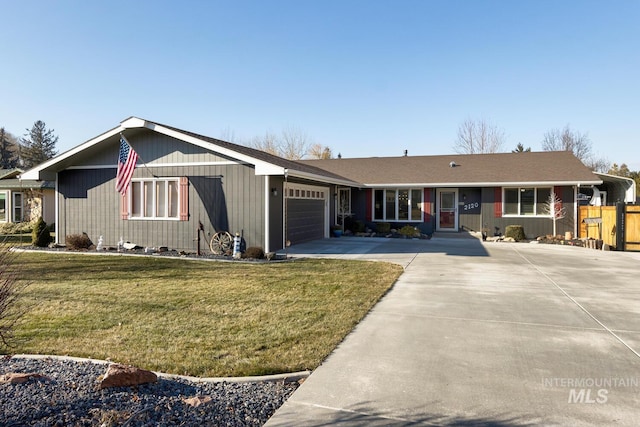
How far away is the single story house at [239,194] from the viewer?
12.0 metres

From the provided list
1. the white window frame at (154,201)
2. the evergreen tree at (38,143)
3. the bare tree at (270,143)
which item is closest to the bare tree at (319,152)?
the bare tree at (270,143)

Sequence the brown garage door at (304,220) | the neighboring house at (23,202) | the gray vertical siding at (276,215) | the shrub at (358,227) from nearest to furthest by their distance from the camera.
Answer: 1. the gray vertical siding at (276,215)
2. the brown garage door at (304,220)
3. the shrub at (358,227)
4. the neighboring house at (23,202)

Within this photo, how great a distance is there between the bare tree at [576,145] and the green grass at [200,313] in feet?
146

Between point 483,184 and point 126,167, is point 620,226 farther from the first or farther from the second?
point 126,167

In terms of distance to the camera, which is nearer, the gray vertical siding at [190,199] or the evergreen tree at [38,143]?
the gray vertical siding at [190,199]

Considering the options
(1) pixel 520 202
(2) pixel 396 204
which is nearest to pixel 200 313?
(2) pixel 396 204

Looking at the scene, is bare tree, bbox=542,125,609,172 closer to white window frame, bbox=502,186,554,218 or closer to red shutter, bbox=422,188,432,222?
white window frame, bbox=502,186,554,218

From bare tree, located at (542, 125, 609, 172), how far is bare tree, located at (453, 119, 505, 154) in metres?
8.37

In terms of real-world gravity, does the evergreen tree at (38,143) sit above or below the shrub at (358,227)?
above

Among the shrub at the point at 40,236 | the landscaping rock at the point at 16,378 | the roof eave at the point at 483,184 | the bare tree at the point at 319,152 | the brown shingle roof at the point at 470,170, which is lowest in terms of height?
the landscaping rock at the point at 16,378

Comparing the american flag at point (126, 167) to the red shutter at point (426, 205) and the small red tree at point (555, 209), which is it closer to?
the red shutter at point (426, 205)

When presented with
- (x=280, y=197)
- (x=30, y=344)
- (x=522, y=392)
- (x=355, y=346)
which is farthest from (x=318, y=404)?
(x=280, y=197)

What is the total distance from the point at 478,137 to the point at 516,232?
26947 mm

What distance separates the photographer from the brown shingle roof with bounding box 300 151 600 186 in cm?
1727
